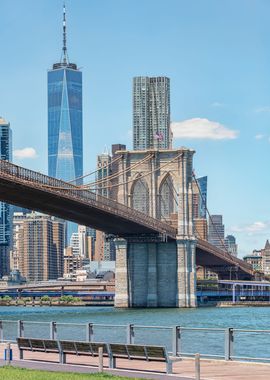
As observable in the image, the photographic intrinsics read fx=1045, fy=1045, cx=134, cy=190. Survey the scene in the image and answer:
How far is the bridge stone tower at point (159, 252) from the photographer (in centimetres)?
9400

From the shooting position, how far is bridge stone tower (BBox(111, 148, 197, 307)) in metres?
94.0

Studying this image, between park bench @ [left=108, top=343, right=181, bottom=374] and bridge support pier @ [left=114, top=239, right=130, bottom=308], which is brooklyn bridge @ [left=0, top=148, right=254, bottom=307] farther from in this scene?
park bench @ [left=108, top=343, right=181, bottom=374]

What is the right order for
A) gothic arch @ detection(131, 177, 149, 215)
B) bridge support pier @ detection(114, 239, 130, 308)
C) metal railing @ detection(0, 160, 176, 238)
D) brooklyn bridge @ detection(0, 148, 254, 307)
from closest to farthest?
metal railing @ detection(0, 160, 176, 238)
brooklyn bridge @ detection(0, 148, 254, 307)
bridge support pier @ detection(114, 239, 130, 308)
gothic arch @ detection(131, 177, 149, 215)

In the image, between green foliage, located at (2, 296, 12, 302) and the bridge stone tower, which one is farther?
green foliage, located at (2, 296, 12, 302)

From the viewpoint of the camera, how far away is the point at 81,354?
2291 cm

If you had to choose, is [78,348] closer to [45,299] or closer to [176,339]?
[176,339]

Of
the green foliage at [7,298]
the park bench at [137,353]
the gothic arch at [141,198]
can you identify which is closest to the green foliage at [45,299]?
the green foliage at [7,298]

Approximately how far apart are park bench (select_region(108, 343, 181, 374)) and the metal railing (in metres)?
43.0

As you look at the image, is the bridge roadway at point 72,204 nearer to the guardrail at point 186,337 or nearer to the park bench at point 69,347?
the guardrail at point 186,337

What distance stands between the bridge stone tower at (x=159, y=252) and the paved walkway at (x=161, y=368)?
6771cm

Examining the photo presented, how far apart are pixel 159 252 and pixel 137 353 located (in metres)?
74.2

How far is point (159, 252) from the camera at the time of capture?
95.7 meters

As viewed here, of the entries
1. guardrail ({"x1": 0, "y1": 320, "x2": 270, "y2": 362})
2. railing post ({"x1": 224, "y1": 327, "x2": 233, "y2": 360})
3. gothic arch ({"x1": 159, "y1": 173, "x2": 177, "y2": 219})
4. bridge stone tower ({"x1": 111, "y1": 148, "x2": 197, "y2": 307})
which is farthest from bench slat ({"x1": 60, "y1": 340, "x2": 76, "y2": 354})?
gothic arch ({"x1": 159, "y1": 173, "x2": 177, "y2": 219})

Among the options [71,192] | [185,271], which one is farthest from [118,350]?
[185,271]
